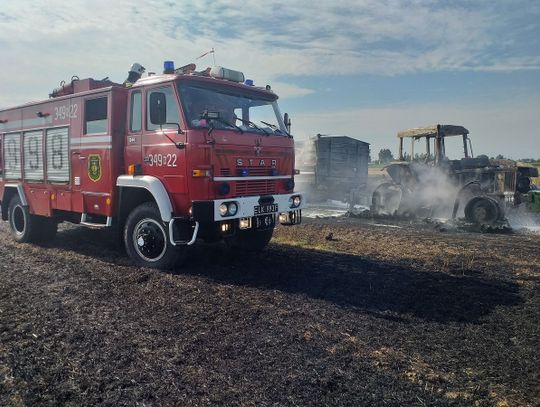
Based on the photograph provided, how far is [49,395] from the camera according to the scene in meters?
2.97

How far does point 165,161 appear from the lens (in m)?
6.03

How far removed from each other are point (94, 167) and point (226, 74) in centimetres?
271

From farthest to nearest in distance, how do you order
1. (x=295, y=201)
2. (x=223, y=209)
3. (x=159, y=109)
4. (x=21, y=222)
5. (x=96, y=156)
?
(x=21, y=222)
(x=295, y=201)
(x=96, y=156)
(x=159, y=109)
(x=223, y=209)

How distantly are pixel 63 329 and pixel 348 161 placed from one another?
61.7 feet

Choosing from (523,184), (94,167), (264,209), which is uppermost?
(94,167)

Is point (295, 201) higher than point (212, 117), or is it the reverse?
point (212, 117)

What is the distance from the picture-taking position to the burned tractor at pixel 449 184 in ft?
38.4

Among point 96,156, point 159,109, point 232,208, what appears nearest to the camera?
point 232,208

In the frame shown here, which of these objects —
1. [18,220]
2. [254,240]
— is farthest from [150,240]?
[18,220]

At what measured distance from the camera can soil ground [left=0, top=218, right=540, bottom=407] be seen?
3068mm

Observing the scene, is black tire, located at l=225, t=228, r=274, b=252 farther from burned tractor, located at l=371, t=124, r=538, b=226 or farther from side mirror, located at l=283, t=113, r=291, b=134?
burned tractor, located at l=371, t=124, r=538, b=226

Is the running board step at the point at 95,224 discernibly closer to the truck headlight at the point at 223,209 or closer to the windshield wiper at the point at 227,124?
the truck headlight at the point at 223,209

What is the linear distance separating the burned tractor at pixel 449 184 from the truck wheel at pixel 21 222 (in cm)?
1020

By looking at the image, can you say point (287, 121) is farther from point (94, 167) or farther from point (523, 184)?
point (523, 184)
